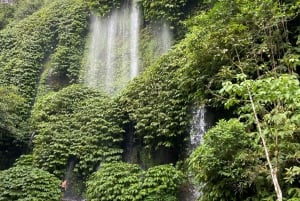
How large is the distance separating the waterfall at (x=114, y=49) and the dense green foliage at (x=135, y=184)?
583cm

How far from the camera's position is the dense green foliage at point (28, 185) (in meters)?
8.56

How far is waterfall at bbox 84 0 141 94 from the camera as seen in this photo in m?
14.5

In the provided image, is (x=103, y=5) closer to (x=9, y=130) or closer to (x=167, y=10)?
(x=167, y=10)

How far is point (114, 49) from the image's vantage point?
15812 millimetres

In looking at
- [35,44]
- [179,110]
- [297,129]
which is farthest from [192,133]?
[35,44]

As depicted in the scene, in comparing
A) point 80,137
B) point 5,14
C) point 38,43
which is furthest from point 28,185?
point 5,14

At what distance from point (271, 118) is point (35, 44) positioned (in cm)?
1403

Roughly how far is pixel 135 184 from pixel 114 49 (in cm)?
898

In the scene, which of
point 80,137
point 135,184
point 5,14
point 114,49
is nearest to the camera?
point 135,184

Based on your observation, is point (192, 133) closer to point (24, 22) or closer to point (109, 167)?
point (109, 167)

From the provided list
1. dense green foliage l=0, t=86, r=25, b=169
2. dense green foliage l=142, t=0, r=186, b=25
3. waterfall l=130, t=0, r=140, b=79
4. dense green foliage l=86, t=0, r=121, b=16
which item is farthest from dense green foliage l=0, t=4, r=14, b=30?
dense green foliage l=142, t=0, r=186, b=25

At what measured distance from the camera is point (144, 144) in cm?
1033

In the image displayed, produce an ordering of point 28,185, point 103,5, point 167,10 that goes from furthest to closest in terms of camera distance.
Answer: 1. point 103,5
2. point 167,10
3. point 28,185

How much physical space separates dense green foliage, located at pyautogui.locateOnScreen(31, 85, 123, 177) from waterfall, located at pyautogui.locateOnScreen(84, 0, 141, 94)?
2.66 meters
